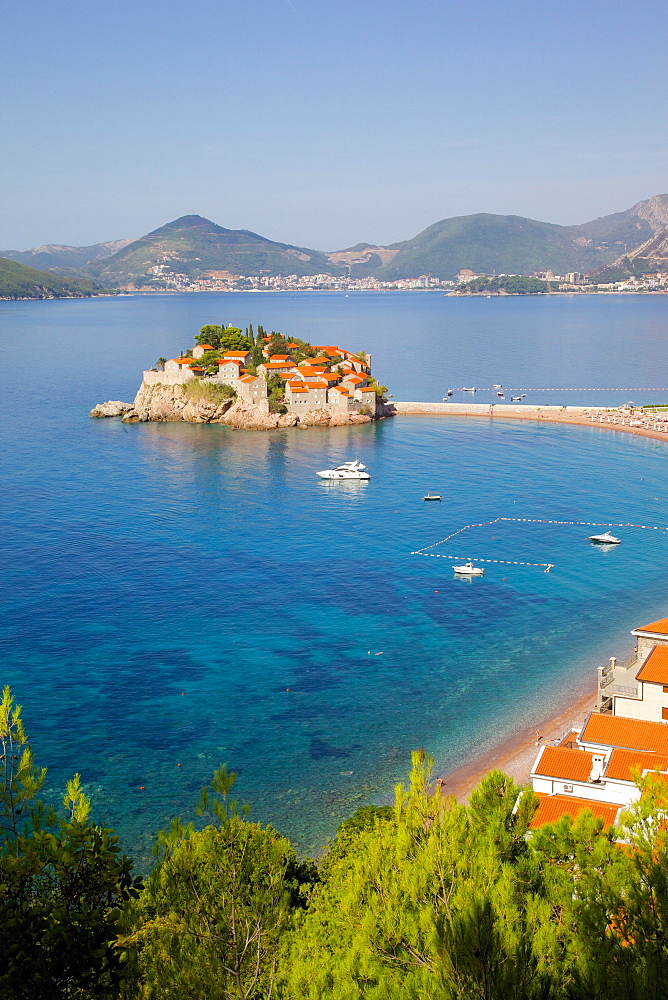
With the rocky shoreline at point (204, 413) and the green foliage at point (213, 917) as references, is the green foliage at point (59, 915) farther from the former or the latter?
the rocky shoreline at point (204, 413)

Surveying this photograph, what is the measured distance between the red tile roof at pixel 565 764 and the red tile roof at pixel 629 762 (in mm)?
691

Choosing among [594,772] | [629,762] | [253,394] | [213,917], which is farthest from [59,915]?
[253,394]

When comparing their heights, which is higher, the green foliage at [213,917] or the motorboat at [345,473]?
the green foliage at [213,917]

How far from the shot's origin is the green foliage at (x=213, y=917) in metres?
9.96

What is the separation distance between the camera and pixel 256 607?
38.6 m

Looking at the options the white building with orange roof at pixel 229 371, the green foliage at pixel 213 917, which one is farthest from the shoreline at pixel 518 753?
the white building with orange roof at pixel 229 371

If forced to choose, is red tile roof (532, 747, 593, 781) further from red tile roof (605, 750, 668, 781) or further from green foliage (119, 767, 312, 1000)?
green foliage (119, 767, 312, 1000)

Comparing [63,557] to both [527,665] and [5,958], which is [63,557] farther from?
[5,958]

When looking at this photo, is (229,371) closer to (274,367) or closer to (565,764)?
(274,367)

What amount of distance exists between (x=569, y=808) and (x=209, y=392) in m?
72.4

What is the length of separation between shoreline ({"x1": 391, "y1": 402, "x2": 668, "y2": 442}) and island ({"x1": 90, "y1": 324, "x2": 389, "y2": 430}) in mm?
3935

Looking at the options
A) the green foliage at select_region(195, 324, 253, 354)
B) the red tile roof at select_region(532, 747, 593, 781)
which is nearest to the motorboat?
the green foliage at select_region(195, 324, 253, 354)

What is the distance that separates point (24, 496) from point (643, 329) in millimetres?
160793

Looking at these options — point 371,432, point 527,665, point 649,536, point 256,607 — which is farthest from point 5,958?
point 371,432
